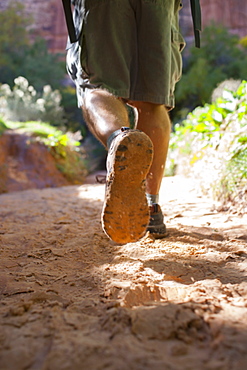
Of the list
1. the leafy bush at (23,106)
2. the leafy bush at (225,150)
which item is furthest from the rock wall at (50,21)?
the leafy bush at (225,150)

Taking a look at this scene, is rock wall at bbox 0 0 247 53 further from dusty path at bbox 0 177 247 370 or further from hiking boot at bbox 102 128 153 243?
hiking boot at bbox 102 128 153 243

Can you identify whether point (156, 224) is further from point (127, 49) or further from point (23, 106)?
point (23, 106)

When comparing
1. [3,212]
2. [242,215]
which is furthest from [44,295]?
[3,212]

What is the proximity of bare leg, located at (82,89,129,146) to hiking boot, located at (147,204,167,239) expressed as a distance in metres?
0.51

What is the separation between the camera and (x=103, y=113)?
4.46 ft

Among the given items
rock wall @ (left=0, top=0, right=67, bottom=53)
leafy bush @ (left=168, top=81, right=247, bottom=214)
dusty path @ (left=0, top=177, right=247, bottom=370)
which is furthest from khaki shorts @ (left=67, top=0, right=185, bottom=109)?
rock wall @ (left=0, top=0, right=67, bottom=53)

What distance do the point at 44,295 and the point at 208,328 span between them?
51cm

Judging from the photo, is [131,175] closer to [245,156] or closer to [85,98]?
[85,98]

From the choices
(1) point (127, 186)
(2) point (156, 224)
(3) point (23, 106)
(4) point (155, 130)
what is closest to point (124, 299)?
(1) point (127, 186)

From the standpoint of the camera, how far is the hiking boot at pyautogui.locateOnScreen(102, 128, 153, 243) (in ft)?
3.65

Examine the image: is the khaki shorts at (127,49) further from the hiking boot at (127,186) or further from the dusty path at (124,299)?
the dusty path at (124,299)

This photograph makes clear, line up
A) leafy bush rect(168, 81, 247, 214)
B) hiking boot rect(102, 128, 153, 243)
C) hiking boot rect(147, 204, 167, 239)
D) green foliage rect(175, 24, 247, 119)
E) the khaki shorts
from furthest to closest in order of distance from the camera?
green foliage rect(175, 24, 247, 119), leafy bush rect(168, 81, 247, 214), hiking boot rect(147, 204, 167, 239), the khaki shorts, hiking boot rect(102, 128, 153, 243)

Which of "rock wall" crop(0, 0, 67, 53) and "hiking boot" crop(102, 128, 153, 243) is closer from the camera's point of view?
"hiking boot" crop(102, 128, 153, 243)

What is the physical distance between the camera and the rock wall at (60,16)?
2108 cm
